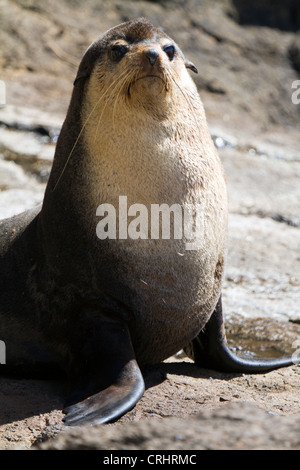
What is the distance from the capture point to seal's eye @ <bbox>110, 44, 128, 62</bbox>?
4.41 meters

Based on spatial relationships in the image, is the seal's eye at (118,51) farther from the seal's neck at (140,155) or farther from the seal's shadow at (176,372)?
the seal's shadow at (176,372)

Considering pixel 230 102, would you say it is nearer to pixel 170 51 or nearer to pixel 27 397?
pixel 170 51

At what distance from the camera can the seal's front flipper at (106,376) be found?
12.6 feet

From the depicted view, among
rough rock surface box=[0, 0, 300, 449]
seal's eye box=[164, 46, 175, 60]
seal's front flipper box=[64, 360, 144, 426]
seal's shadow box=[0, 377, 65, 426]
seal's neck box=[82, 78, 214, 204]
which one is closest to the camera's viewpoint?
rough rock surface box=[0, 0, 300, 449]

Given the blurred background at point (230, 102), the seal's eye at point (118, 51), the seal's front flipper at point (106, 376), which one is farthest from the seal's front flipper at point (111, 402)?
the blurred background at point (230, 102)

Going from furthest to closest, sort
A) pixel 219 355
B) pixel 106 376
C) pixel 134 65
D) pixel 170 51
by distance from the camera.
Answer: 1. pixel 219 355
2. pixel 170 51
3. pixel 134 65
4. pixel 106 376

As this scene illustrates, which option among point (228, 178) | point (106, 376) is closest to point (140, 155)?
point (106, 376)

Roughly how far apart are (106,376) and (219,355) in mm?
1083

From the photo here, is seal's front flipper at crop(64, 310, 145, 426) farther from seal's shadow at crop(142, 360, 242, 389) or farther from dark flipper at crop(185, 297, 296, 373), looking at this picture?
dark flipper at crop(185, 297, 296, 373)

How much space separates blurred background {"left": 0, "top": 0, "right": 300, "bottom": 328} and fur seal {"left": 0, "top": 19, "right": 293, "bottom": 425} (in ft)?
6.42

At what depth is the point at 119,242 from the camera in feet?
14.2

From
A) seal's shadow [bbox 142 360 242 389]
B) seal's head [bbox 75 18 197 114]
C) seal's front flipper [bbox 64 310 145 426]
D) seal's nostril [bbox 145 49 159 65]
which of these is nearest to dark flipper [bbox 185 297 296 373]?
seal's shadow [bbox 142 360 242 389]

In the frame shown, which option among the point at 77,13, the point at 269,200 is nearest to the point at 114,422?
the point at 269,200

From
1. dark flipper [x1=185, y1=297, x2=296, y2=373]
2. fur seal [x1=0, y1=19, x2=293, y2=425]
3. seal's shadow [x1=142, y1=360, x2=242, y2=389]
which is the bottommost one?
seal's shadow [x1=142, y1=360, x2=242, y2=389]
